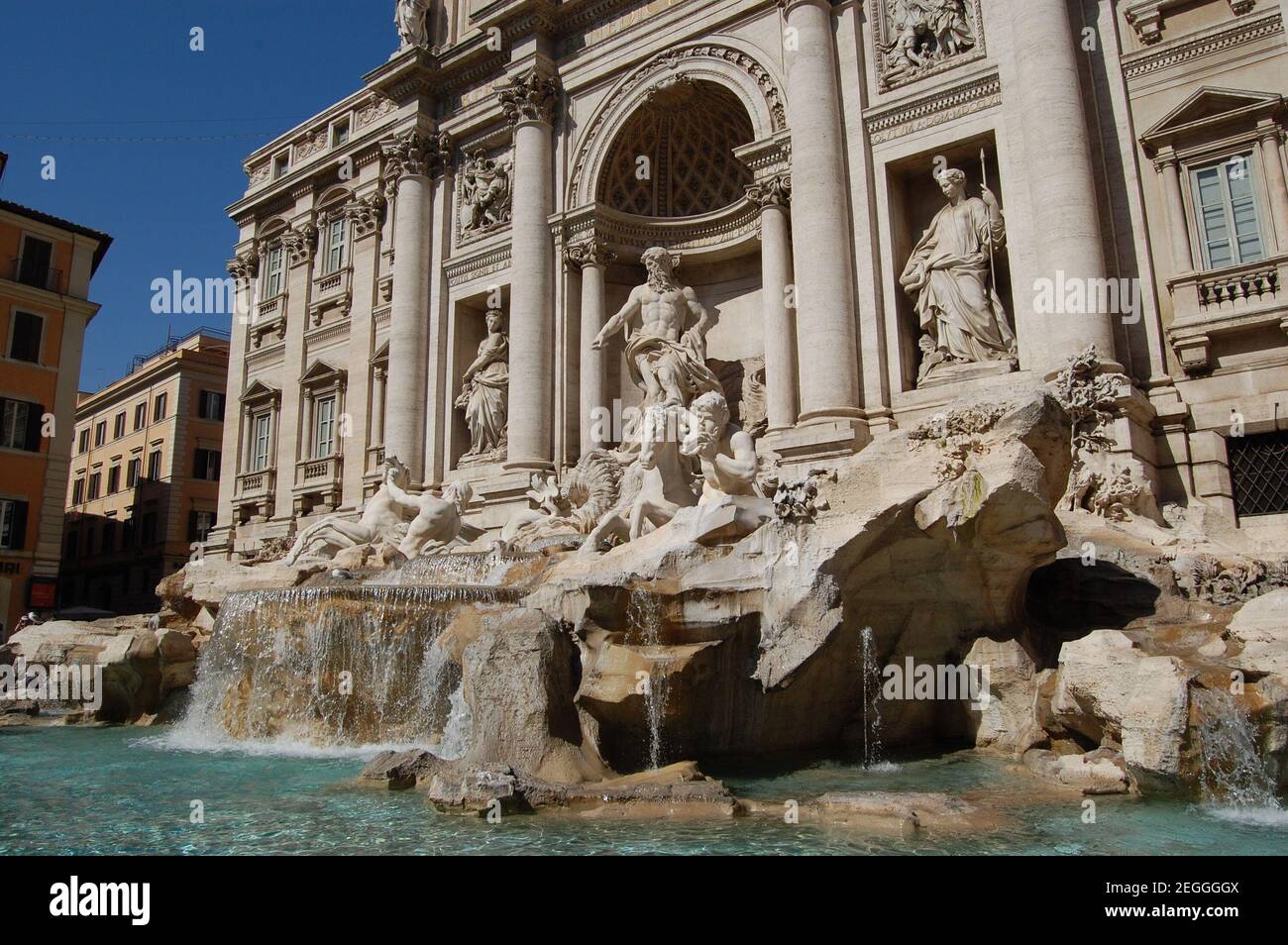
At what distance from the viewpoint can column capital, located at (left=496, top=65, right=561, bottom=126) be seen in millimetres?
20000

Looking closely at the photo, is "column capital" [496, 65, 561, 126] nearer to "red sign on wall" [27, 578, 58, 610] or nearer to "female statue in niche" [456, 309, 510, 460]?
"female statue in niche" [456, 309, 510, 460]

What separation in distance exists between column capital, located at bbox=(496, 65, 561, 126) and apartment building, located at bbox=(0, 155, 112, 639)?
17486 millimetres

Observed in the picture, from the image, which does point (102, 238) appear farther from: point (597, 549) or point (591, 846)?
point (591, 846)

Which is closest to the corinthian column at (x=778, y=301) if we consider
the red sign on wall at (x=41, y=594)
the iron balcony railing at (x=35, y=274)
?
the red sign on wall at (x=41, y=594)

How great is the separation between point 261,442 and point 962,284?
20.4 metres

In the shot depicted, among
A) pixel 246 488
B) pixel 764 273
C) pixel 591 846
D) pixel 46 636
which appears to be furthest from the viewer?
pixel 246 488

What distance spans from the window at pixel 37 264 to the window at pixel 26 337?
1039 mm

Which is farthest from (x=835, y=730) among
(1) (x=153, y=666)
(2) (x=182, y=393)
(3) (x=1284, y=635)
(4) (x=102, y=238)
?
(2) (x=182, y=393)

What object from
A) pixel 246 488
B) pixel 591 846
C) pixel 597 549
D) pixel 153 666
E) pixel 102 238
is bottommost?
pixel 591 846

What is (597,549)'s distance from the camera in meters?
11.2

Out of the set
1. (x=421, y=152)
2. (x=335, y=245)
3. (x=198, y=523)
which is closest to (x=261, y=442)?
(x=335, y=245)

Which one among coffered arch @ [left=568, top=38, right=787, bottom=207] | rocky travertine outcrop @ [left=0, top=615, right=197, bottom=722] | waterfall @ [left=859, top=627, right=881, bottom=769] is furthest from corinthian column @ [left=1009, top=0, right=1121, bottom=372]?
rocky travertine outcrop @ [left=0, top=615, right=197, bottom=722]

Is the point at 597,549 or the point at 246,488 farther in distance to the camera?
the point at 246,488
